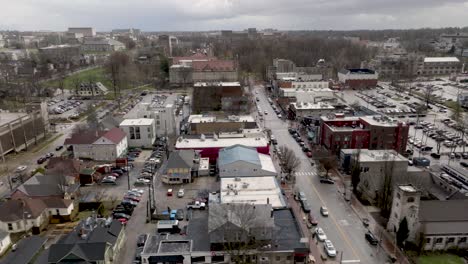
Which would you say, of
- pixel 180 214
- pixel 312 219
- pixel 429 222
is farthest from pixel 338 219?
pixel 180 214

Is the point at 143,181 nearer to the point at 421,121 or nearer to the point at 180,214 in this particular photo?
the point at 180,214

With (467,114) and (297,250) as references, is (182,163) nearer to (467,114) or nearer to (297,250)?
(297,250)

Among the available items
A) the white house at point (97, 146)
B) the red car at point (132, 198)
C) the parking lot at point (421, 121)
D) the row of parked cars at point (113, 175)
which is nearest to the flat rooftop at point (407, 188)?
the parking lot at point (421, 121)

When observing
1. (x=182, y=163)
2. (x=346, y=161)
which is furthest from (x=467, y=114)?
(x=182, y=163)

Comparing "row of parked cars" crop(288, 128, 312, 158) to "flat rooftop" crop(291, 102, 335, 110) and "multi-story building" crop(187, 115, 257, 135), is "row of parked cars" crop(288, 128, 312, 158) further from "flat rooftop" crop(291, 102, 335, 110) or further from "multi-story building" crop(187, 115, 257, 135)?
"flat rooftop" crop(291, 102, 335, 110)

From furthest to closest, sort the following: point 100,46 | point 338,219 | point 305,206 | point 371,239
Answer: point 100,46 → point 305,206 → point 338,219 → point 371,239

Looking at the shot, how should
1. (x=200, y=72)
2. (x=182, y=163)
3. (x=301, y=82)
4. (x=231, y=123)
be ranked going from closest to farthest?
(x=182, y=163) < (x=231, y=123) < (x=301, y=82) < (x=200, y=72)

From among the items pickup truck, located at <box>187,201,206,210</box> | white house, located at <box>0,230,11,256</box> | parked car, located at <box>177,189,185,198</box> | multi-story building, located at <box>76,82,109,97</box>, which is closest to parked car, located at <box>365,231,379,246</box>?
pickup truck, located at <box>187,201,206,210</box>
